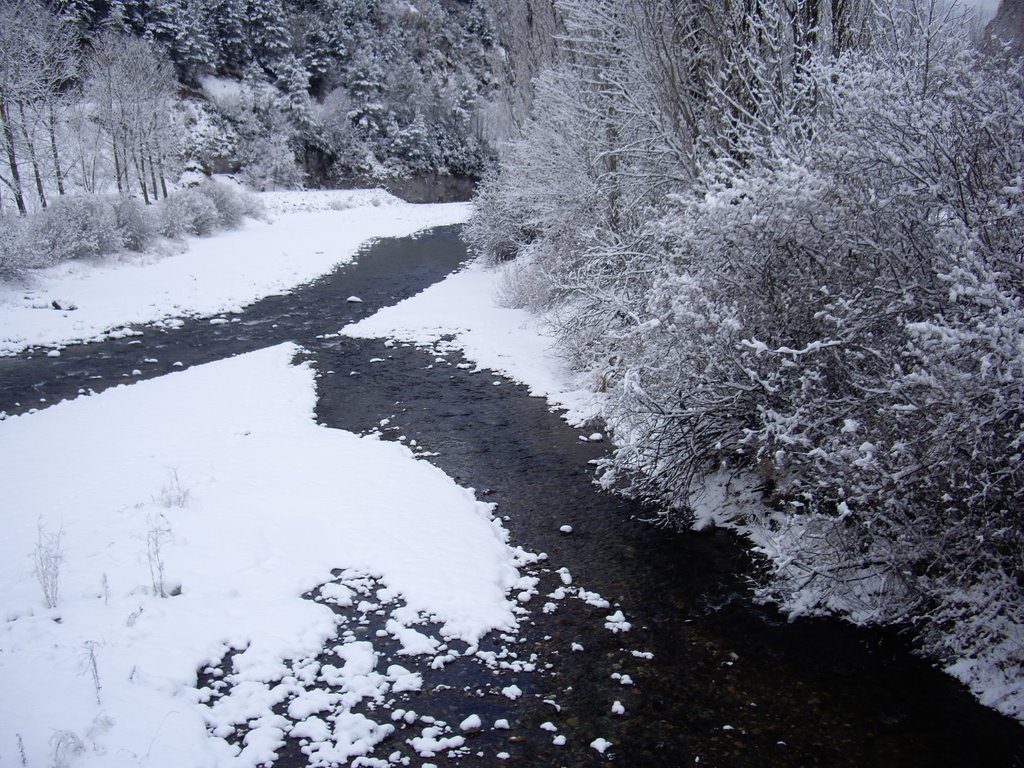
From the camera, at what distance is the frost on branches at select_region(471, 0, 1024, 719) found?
163 inches

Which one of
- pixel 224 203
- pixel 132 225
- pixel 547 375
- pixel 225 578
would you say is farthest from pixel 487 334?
pixel 224 203

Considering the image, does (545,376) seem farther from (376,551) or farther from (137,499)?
(137,499)

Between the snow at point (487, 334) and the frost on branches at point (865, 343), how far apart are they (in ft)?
11.7

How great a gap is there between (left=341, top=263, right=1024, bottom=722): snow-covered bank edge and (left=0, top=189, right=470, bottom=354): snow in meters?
5.27

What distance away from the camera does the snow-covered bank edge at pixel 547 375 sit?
460 cm

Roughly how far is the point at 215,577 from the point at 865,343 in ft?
20.0

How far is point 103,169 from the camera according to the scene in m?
31.1

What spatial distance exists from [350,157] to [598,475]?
4617 centimetres

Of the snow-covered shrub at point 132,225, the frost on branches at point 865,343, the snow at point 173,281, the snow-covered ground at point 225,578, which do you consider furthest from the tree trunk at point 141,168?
the frost on branches at point 865,343

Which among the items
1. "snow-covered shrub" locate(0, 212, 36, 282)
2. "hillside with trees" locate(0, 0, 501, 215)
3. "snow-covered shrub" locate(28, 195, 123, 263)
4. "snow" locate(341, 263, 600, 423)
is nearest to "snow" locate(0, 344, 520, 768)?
"snow" locate(341, 263, 600, 423)

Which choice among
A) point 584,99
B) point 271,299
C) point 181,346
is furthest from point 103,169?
point 584,99

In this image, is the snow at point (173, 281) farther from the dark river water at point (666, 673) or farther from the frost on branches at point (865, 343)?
the frost on branches at point (865, 343)

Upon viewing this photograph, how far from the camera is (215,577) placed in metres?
5.99

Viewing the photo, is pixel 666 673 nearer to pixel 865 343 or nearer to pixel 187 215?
pixel 865 343
